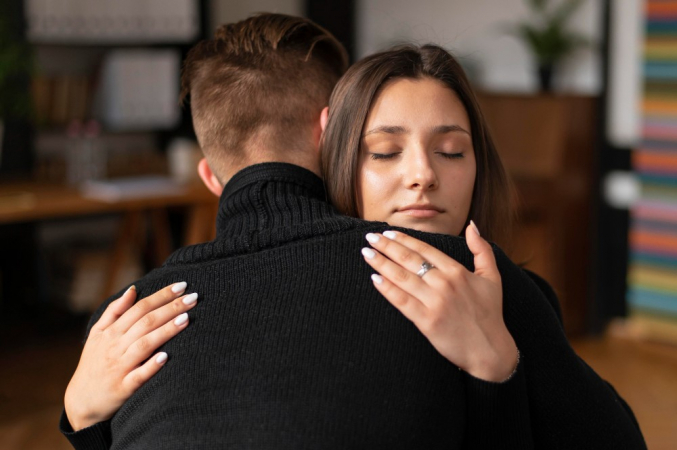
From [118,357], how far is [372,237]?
1.30ft

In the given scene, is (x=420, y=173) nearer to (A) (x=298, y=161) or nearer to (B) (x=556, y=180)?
(A) (x=298, y=161)

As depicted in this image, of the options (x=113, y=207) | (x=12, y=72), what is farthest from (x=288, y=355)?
(x=12, y=72)

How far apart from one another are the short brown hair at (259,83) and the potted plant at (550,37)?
10.5 ft

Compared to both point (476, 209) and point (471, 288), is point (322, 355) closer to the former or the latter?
point (471, 288)

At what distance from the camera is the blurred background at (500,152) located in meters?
4.14

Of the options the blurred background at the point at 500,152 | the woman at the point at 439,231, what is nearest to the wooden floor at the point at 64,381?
the blurred background at the point at 500,152

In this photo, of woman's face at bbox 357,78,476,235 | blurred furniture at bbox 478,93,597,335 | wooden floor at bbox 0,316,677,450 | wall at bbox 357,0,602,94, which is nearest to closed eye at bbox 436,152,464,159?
woman's face at bbox 357,78,476,235

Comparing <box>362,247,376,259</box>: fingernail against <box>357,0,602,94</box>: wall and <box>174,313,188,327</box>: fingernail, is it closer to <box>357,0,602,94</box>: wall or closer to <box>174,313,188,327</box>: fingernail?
<box>174,313,188,327</box>: fingernail

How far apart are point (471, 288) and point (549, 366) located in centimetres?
16

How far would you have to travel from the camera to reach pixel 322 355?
1014mm

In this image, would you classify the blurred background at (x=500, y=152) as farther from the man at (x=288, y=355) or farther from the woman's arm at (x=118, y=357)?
the man at (x=288, y=355)

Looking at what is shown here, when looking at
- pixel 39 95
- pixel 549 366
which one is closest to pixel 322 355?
pixel 549 366

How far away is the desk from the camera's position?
149 inches

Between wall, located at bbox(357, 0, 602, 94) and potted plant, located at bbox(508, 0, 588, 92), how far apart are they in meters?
0.06
